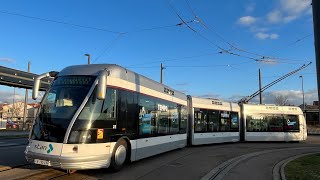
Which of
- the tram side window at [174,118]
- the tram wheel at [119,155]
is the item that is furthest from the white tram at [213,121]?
the tram wheel at [119,155]

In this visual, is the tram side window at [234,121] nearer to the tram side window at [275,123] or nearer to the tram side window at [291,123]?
the tram side window at [275,123]

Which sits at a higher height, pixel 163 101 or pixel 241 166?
pixel 163 101

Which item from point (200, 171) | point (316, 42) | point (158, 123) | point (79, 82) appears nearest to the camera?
point (79, 82)

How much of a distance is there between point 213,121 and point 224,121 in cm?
161

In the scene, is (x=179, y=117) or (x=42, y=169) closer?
(x=42, y=169)

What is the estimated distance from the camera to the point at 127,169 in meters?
11.4

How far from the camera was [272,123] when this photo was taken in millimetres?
29062

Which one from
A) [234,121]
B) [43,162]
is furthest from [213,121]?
[43,162]

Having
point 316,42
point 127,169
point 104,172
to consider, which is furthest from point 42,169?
point 316,42

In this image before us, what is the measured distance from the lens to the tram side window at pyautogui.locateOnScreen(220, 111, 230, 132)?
24641 mm

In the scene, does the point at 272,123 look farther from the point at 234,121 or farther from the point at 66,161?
the point at 66,161

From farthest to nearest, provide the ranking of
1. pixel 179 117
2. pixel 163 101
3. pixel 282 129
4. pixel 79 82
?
pixel 282 129, pixel 179 117, pixel 163 101, pixel 79 82

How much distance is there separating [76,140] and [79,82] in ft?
5.77

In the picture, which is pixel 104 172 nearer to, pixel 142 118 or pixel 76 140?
pixel 76 140
